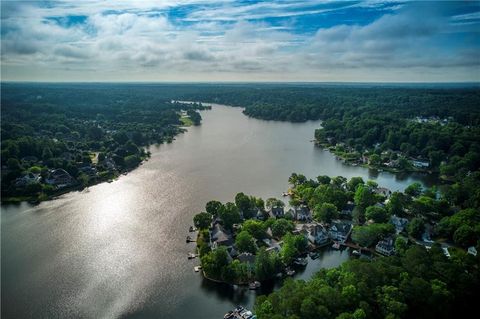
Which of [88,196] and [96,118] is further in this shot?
[96,118]

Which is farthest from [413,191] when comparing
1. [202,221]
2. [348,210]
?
[202,221]

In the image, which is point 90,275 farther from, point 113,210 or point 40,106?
point 40,106

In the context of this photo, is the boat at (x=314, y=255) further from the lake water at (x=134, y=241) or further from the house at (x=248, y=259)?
the house at (x=248, y=259)

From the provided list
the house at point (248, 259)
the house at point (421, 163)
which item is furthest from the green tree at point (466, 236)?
the house at point (421, 163)

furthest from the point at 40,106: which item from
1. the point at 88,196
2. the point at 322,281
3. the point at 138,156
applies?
the point at 322,281

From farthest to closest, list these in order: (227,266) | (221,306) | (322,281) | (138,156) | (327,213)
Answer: (138,156)
(327,213)
(227,266)
(221,306)
(322,281)

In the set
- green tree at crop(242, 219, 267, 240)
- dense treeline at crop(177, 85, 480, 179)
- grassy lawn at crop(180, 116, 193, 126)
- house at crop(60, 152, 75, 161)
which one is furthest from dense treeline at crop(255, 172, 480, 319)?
grassy lawn at crop(180, 116, 193, 126)
